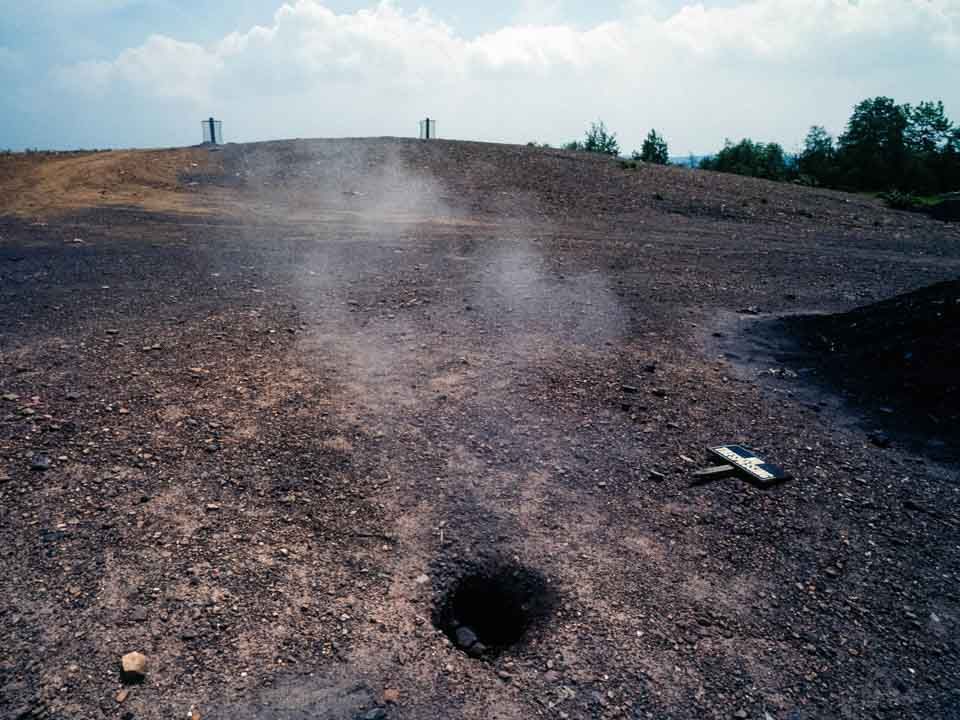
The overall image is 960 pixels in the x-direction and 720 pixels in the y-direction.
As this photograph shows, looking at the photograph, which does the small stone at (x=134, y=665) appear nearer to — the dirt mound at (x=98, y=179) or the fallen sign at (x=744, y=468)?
the fallen sign at (x=744, y=468)

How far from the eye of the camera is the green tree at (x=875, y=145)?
2506cm

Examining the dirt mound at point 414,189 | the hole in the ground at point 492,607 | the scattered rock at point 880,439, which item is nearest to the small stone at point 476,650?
the hole in the ground at point 492,607

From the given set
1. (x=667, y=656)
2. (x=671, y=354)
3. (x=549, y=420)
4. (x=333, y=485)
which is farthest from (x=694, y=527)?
(x=671, y=354)

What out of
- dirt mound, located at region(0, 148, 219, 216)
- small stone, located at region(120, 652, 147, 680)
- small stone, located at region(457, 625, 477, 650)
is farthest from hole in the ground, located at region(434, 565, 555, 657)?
dirt mound, located at region(0, 148, 219, 216)

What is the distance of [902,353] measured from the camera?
16.9 ft

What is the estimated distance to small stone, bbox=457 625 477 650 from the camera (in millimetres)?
2588

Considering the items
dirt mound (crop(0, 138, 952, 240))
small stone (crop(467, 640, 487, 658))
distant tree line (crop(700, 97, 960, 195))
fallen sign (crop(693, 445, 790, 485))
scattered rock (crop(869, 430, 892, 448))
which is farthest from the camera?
distant tree line (crop(700, 97, 960, 195))

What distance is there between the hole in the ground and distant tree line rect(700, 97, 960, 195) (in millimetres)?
25450

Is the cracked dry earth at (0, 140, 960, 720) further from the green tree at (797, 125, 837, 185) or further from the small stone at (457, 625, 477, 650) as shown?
the green tree at (797, 125, 837, 185)

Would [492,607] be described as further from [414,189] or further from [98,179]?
[98,179]

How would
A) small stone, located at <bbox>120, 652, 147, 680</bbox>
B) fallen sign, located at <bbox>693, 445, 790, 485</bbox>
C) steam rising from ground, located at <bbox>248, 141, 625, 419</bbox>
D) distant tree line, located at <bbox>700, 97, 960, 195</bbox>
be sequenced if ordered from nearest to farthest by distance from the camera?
small stone, located at <bbox>120, 652, 147, 680</bbox> → fallen sign, located at <bbox>693, 445, 790, 485</bbox> → steam rising from ground, located at <bbox>248, 141, 625, 419</bbox> → distant tree line, located at <bbox>700, 97, 960, 195</bbox>

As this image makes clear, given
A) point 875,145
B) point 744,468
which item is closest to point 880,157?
point 875,145

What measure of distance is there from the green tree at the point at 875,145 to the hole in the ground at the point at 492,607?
91.6 feet

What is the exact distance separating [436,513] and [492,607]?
0.64 m
